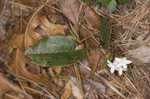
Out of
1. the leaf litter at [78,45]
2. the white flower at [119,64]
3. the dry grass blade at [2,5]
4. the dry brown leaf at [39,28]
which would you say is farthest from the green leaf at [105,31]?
the dry grass blade at [2,5]

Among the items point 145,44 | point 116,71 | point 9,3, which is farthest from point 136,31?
point 9,3

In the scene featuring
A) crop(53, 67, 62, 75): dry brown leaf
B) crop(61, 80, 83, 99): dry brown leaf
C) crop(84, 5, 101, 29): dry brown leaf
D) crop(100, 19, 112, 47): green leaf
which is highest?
crop(84, 5, 101, 29): dry brown leaf

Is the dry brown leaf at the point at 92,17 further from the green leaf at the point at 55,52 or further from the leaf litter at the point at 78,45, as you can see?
the green leaf at the point at 55,52

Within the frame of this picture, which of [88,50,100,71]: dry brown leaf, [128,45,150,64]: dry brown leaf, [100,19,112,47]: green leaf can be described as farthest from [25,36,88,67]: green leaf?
[128,45,150,64]: dry brown leaf

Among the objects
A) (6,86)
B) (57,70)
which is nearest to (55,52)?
(57,70)

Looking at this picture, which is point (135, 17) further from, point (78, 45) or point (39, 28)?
point (39, 28)

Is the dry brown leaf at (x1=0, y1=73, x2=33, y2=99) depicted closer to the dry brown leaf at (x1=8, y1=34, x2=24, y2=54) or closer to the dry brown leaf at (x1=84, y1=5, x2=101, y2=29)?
the dry brown leaf at (x1=8, y1=34, x2=24, y2=54)

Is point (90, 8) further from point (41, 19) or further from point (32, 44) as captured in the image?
point (32, 44)
